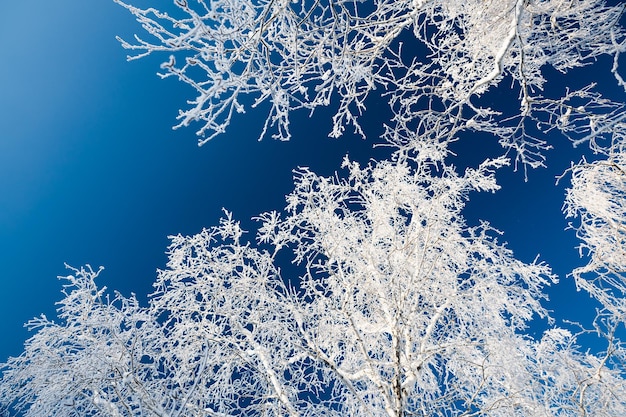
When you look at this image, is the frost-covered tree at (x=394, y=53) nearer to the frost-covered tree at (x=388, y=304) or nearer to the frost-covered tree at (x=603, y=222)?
the frost-covered tree at (x=388, y=304)

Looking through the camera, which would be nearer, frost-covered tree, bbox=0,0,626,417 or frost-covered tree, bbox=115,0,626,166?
frost-covered tree, bbox=115,0,626,166

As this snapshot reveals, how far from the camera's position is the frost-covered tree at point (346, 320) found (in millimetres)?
4641

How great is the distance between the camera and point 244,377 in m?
5.76

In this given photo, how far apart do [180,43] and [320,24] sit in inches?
54.9

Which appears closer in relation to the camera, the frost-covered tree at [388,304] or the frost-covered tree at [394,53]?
the frost-covered tree at [394,53]

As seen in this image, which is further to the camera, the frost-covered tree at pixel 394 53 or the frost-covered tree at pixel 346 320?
the frost-covered tree at pixel 346 320

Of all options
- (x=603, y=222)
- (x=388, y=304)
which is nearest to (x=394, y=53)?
(x=388, y=304)

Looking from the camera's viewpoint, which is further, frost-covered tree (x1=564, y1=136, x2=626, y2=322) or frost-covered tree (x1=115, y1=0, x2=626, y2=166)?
frost-covered tree (x1=564, y1=136, x2=626, y2=322)

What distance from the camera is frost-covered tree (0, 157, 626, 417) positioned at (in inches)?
183

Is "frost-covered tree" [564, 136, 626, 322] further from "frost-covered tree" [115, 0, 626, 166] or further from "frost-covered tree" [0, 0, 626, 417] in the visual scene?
"frost-covered tree" [115, 0, 626, 166]

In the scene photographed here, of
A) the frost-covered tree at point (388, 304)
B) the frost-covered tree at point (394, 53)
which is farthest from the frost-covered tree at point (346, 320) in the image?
the frost-covered tree at point (394, 53)

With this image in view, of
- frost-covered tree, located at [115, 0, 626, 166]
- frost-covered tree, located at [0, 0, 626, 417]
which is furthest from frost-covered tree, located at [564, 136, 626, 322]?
frost-covered tree, located at [115, 0, 626, 166]

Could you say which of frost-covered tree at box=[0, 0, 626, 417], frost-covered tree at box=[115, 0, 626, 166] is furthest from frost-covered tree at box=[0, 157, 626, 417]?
frost-covered tree at box=[115, 0, 626, 166]

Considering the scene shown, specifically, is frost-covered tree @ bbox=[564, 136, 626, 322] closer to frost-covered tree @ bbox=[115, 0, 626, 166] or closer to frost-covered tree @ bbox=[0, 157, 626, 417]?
frost-covered tree @ bbox=[0, 157, 626, 417]
